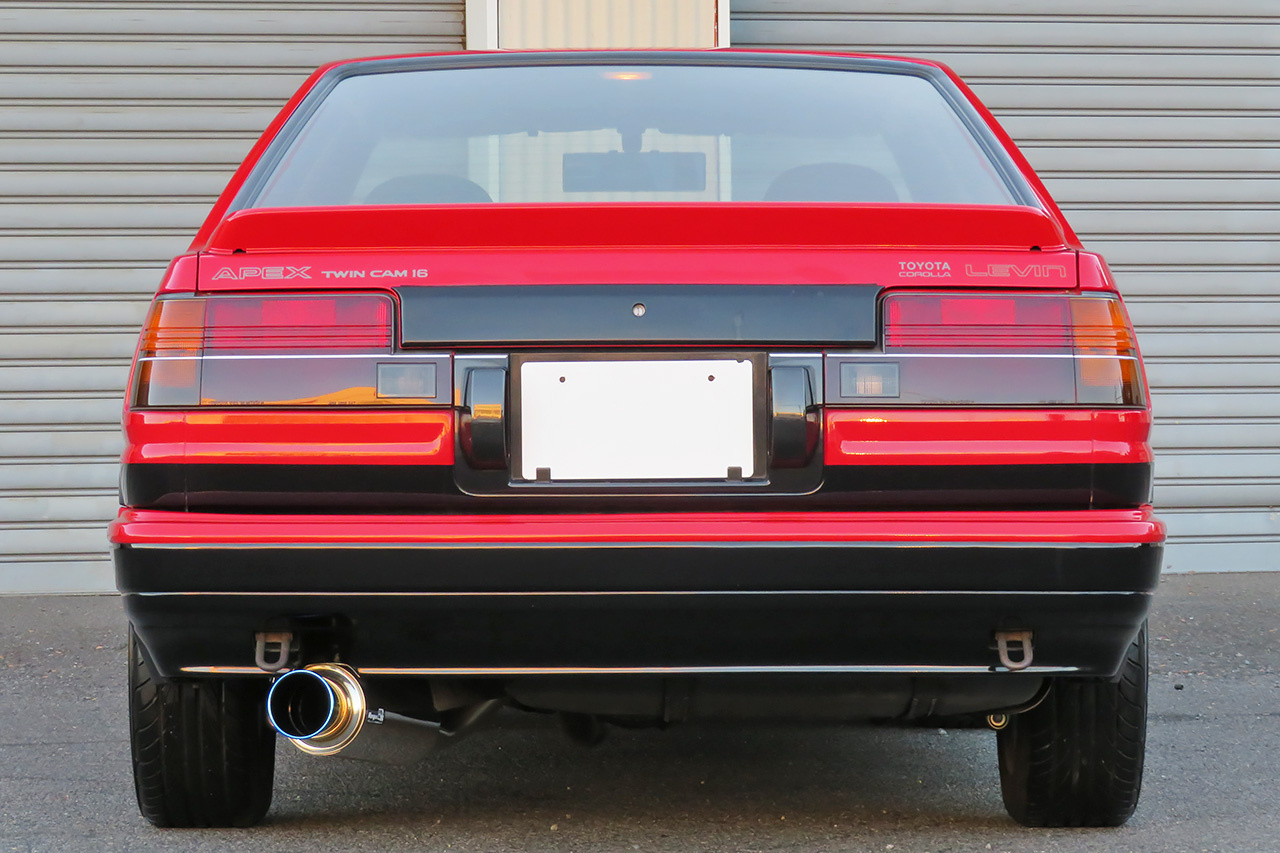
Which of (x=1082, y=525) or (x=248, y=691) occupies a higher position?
(x=1082, y=525)

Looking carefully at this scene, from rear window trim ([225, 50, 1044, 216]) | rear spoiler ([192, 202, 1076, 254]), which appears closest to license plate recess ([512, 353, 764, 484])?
rear spoiler ([192, 202, 1076, 254])

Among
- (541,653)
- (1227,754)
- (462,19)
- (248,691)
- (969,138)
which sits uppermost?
(462,19)

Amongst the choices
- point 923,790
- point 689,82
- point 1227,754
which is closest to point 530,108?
point 689,82

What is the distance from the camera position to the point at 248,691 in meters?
2.61

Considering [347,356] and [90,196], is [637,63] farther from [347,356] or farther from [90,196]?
[90,196]

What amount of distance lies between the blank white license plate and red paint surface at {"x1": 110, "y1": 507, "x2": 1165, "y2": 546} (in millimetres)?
75

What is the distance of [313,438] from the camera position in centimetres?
213

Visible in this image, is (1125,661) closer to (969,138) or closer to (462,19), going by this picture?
(969,138)

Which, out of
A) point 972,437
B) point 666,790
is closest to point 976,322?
point 972,437

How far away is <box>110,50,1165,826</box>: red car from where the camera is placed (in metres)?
2.11

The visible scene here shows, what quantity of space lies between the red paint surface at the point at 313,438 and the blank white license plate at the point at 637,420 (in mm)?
146

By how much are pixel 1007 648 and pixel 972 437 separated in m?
0.34

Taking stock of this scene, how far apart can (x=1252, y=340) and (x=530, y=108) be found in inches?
200

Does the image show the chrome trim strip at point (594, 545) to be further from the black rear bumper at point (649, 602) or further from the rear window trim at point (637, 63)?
the rear window trim at point (637, 63)
